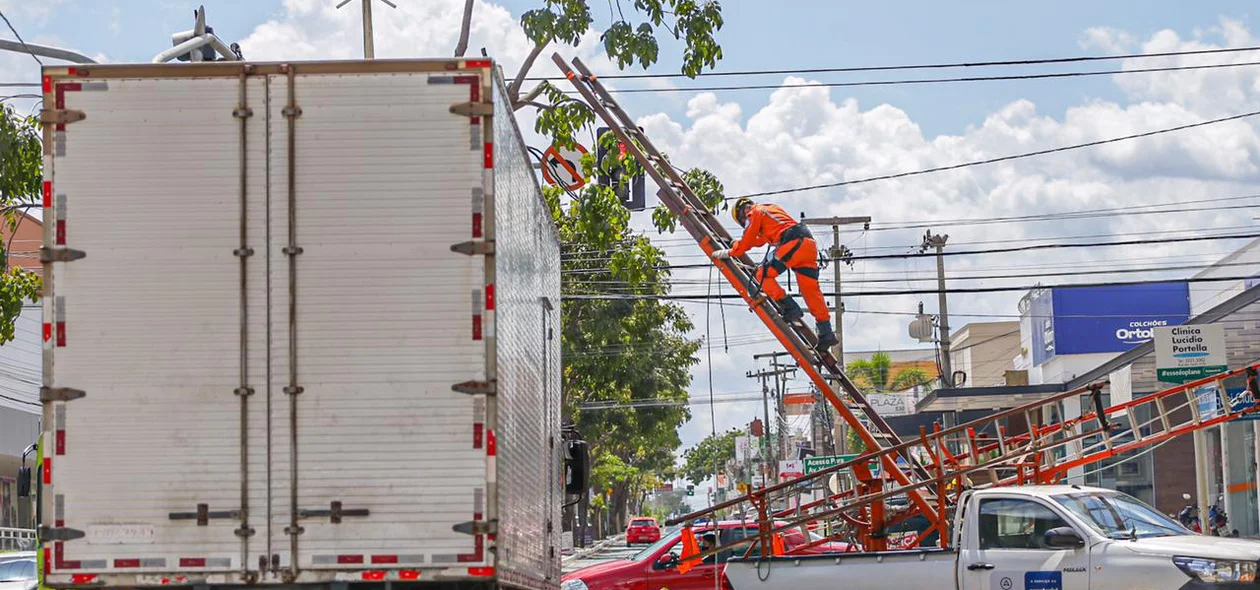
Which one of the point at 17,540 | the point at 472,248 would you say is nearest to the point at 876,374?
the point at 17,540

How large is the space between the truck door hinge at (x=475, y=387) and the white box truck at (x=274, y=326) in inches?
0.5

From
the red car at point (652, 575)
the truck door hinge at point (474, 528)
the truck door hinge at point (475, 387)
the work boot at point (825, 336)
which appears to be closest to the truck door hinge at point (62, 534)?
the truck door hinge at point (474, 528)

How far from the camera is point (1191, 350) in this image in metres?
25.1

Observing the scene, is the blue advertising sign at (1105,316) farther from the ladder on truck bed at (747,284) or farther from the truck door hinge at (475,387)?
the truck door hinge at (475,387)

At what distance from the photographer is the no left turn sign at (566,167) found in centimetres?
1784

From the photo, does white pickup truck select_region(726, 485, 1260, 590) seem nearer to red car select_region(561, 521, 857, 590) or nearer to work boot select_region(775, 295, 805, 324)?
work boot select_region(775, 295, 805, 324)

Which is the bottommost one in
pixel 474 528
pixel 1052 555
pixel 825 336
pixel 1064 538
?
pixel 1052 555

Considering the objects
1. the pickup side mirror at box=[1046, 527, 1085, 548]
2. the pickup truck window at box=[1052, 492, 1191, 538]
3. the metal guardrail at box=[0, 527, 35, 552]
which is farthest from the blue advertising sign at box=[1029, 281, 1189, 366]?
the pickup side mirror at box=[1046, 527, 1085, 548]

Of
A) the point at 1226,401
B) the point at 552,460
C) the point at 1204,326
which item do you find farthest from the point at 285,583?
the point at 1204,326

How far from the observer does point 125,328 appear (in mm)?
8992

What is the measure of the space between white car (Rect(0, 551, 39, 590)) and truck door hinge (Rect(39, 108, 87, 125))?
13127mm

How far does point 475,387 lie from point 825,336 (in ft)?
27.4

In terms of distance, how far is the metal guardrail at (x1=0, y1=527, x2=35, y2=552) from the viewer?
3861cm

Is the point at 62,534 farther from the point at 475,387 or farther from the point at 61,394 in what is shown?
the point at 475,387
